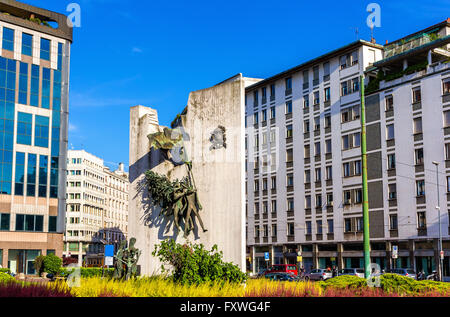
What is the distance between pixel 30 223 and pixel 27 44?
21.4 m

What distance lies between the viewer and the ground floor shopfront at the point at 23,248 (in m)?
64.9

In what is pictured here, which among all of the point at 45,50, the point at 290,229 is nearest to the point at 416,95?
the point at 290,229

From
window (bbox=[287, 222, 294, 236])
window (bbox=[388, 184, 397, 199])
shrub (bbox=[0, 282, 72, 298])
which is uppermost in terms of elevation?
window (bbox=[388, 184, 397, 199])

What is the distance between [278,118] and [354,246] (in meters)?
22.1

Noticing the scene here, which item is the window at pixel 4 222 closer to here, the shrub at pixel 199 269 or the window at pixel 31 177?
the window at pixel 31 177

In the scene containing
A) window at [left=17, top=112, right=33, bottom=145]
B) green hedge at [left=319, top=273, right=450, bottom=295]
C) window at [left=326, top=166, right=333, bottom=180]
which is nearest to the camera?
green hedge at [left=319, top=273, right=450, bottom=295]

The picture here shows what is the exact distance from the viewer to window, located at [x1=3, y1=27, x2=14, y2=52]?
218ft

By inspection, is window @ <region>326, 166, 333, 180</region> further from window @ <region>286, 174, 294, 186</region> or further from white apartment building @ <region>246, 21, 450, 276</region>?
window @ <region>286, 174, 294, 186</region>

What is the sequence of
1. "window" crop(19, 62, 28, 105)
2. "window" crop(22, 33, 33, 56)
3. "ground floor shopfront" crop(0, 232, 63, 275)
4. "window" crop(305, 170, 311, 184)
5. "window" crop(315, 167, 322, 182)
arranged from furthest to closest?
1. "window" crop(305, 170, 311, 184)
2. "window" crop(315, 167, 322, 182)
3. "window" crop(22, 33, 33, 56)
4. "window" crop(19, 62, 28, 105)
5. "ground floor shopfront" crop(0, 232, 63, 275)

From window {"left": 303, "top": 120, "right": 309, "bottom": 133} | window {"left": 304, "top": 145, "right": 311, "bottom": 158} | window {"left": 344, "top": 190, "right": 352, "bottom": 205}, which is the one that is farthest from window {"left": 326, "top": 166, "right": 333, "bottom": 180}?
window {"left": 303, "top": 120, "right": 309, "bottom": 133}

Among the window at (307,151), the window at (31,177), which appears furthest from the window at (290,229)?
the window at (31,177)

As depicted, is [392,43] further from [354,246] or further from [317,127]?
[354,246]

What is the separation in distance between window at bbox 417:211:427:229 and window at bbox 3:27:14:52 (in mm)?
49612

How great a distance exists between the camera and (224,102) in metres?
23.0
